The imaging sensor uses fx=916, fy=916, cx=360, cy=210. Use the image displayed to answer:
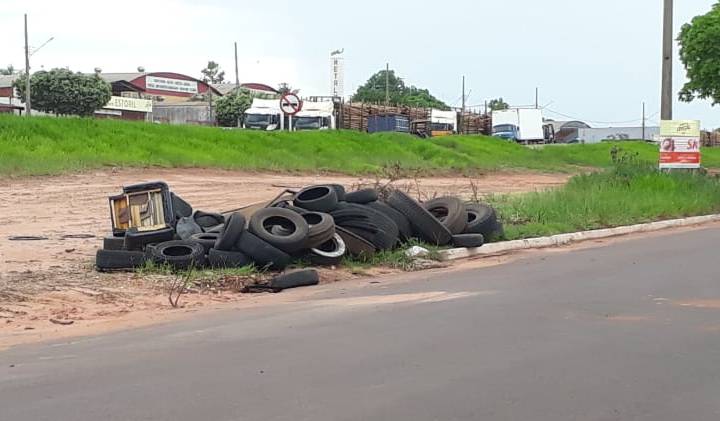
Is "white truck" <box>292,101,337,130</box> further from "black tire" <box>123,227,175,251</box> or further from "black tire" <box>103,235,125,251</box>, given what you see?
Answer: "black tire" <box>123,227,175,251</box>

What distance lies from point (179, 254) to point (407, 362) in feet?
19.9

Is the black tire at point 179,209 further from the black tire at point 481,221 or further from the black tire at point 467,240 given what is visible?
the black tire at point 481,221

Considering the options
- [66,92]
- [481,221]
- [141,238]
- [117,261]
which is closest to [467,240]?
[481,221]

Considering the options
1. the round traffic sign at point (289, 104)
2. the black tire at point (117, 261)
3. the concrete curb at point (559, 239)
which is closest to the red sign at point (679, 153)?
the concrete curb at point (559, 239)

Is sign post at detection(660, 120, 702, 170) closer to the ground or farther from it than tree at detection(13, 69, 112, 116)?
closer to the ground

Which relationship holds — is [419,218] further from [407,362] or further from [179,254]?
[407,362]

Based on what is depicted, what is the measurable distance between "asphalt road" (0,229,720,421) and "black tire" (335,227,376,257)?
2758mm

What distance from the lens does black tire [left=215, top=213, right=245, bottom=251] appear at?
12.6 metres

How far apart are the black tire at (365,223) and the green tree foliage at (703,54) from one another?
26.0 metres

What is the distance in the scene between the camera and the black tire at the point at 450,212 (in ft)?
51.7

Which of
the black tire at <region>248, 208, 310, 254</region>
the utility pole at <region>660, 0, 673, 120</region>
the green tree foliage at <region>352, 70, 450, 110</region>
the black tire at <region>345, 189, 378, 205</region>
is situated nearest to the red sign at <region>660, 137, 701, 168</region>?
the utility pole at <region>660, 0, 673, 120</region>

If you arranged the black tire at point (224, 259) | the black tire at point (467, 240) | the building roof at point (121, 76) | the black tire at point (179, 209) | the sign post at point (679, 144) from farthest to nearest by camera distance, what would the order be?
the building roof at point (121, 76) < the sign post at point (679, 144) < the black tire at point (467, 240) < the black tire at point (179, 209) < the black tire at point (224, 259)

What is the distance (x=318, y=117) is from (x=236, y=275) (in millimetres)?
44683

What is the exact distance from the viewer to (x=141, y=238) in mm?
12719
